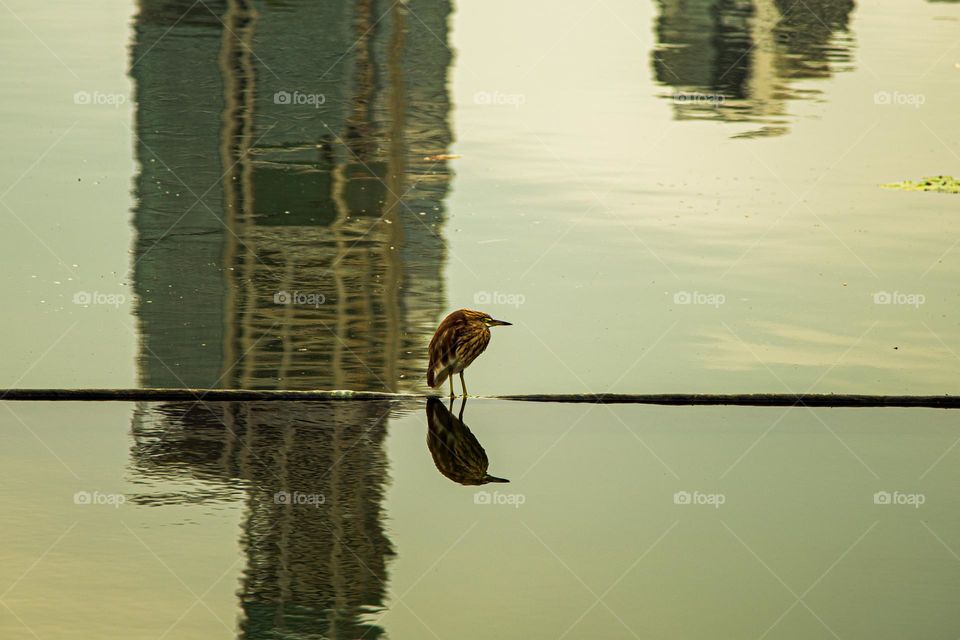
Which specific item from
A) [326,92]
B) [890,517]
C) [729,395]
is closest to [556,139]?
[326,92]

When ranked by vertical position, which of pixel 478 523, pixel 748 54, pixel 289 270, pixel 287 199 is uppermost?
pixel 748 54

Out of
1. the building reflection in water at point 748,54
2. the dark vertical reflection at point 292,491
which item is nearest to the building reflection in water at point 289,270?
the dark vertical reflection at point 292,491

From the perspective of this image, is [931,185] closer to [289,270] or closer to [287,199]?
[287,199]

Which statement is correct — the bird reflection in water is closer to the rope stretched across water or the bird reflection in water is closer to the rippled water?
the rippled water

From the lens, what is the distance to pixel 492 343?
309 inches

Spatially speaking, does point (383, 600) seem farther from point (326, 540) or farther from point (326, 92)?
point (326, 92)

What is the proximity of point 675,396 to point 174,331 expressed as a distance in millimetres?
2562

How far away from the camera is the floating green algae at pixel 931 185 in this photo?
11.2 metres

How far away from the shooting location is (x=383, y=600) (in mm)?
4953

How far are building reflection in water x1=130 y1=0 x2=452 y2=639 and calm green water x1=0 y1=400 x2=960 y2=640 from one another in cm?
2

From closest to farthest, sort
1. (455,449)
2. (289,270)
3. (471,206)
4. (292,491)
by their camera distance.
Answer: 1. (292,491)
2. (455,449)
3. (289,270)
4. (471,206)

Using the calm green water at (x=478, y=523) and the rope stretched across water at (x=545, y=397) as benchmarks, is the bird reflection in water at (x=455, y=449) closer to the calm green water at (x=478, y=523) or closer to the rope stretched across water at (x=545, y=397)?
the calm green water at (x=478, y=523)

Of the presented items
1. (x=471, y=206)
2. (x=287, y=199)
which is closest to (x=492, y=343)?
(x=471, y=206)

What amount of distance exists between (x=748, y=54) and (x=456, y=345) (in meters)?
10.8
